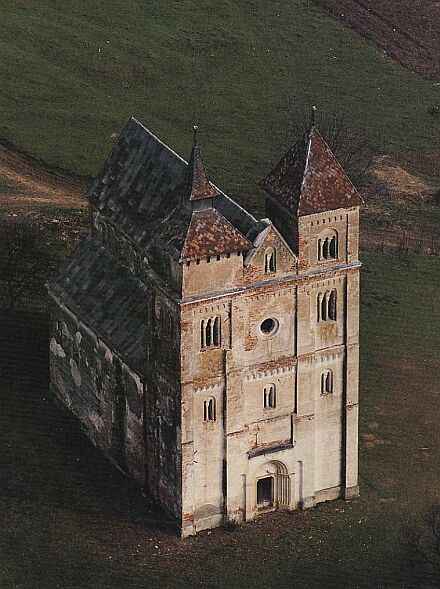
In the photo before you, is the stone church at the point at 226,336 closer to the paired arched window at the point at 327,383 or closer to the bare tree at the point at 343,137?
the paired arched window at the point at 327,383

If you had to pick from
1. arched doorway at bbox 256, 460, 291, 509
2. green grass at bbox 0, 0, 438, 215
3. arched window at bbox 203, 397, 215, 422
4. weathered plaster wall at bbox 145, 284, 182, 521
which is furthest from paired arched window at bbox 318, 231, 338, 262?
green grass at bbox 0, 0, 438, 215

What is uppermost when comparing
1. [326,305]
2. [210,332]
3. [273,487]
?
[326,305]

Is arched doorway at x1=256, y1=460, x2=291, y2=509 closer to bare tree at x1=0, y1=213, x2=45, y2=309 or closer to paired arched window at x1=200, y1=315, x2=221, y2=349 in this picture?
paired arched window at x1=200, y1=315, x2=221, y2=349

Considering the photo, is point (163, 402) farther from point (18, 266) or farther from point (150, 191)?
point (18, 266)

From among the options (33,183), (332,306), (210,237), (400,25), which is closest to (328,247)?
(332,306)

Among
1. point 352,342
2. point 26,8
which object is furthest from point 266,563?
point 26,8
